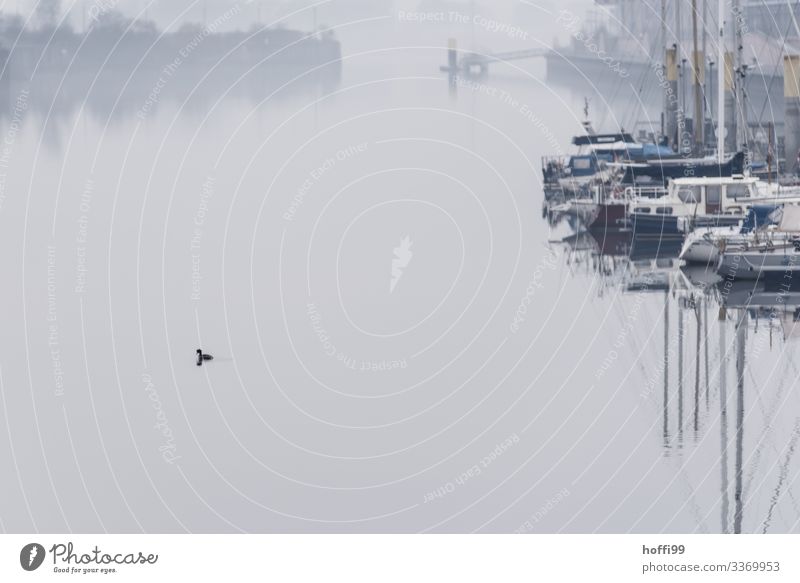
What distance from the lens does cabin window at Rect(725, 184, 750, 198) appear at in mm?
66494

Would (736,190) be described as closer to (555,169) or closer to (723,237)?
(723,237)

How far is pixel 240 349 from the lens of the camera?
1583 inches

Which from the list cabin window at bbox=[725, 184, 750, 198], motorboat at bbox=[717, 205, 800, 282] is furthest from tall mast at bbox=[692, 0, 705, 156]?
motorboat at bbox=[717, 205, 800, 282]

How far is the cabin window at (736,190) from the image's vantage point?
66494 millimetres

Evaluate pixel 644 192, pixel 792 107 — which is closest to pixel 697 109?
pixel 792 107

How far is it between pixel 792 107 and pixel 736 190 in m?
18.6

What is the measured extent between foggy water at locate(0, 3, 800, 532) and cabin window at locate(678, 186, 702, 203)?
3533 millimetres

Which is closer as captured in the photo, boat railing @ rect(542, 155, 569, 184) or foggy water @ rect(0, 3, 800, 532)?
foggy water @ rect(0, 3, 800, 532)

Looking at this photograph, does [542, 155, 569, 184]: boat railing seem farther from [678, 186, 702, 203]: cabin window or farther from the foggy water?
[678, 186, 702, 203]: cabin window

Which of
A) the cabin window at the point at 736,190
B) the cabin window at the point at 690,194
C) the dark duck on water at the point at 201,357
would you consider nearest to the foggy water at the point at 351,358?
the dark duck on water at the point at 201,357

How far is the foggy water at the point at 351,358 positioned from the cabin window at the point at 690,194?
3533 mm

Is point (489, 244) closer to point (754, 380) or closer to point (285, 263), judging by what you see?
point (285, 263)

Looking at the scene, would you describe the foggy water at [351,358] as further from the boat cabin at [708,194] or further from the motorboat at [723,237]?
the boat cabin at [708,194]

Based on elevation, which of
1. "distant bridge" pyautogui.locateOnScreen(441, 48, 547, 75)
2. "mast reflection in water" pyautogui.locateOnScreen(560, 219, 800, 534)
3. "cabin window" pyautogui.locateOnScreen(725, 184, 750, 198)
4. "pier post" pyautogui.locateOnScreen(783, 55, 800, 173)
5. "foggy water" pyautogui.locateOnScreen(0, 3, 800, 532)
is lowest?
"mast reflection in water" pyautogui.locateOnScreen(560, 219, 800, 534)
